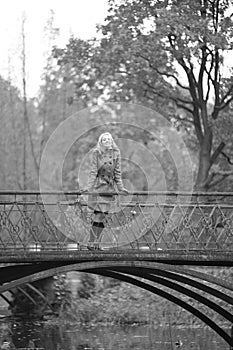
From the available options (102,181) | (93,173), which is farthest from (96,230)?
(93,173)

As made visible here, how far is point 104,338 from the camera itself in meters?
23.1

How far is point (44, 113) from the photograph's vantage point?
39000 mm

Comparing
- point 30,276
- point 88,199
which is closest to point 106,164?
point 88,199

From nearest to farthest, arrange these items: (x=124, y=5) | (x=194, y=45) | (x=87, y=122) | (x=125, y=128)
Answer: (x=194, y=45)
(x=124, y=5)
(x=125, y=128)
(x=87, y=122)

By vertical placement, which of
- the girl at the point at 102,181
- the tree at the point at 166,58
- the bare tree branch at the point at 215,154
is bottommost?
the girl at the point at 102,181

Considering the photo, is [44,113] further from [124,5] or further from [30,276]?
[30,276]


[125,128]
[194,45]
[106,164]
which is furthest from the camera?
[125,128]

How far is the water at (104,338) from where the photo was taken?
71.2 feet

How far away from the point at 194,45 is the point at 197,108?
107 inches

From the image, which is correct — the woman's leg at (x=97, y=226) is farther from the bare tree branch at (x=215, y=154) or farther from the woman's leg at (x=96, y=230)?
the bare tree branch at (x=215, y=154)

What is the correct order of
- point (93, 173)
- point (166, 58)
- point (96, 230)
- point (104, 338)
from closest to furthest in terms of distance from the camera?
point (93, 173)
point (96, 230)
point (104, 338)
point (166, 58)

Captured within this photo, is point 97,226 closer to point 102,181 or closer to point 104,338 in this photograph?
point 102,181

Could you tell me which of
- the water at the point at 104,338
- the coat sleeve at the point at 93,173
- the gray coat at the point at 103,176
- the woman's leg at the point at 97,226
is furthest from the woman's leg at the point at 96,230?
the water at the point at 104,338

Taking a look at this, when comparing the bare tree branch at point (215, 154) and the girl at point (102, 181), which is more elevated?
the bare tree branch at point (215, 154)
